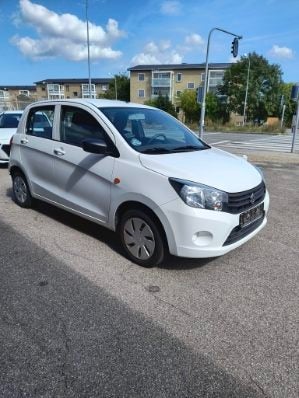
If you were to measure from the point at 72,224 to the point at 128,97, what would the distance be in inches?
3160

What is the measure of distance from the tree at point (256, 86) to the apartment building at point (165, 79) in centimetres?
1697

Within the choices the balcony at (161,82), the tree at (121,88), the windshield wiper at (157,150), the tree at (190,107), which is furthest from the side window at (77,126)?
the tree at (121,88)

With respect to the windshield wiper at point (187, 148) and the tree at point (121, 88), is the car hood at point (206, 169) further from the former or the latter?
the tree at point (121, 88)

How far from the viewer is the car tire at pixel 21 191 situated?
5.39 meters

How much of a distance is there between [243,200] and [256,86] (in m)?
55.8

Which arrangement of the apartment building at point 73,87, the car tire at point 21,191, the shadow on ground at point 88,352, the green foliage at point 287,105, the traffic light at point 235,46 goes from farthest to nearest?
the apartment building at point 73,87 < the green foliage at point 287,105 < the traffic light at point 235,46 < the car tire at point 21,191 < the shadow on ground at point 88,352

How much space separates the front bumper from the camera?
3121mm

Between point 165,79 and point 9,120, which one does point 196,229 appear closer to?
point 9,120

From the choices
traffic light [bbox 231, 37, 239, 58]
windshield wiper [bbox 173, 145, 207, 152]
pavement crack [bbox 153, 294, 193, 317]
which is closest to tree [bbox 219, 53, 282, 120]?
traffic light [bbox 231, 37, 239, 58]

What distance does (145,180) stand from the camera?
132 inches

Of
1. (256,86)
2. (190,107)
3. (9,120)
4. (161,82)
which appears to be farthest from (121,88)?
(9,120)

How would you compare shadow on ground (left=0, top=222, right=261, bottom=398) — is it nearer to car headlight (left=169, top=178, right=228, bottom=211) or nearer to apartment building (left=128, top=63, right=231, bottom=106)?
car headlight (left=169, top=178, right=228, bottom=211)

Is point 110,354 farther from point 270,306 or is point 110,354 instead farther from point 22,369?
point 270,306

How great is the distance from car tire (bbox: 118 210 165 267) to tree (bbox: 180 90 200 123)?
184ft
